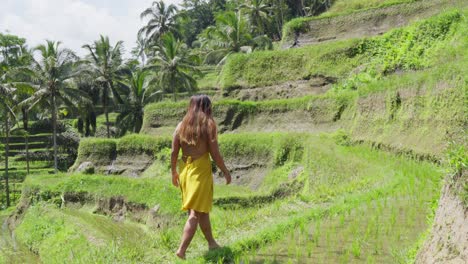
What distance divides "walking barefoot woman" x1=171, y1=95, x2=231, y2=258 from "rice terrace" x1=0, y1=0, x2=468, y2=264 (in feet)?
0.23

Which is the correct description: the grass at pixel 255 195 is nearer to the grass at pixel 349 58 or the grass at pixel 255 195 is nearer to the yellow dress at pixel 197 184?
the yellow dress at pixel 197 184

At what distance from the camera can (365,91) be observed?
41.2ft

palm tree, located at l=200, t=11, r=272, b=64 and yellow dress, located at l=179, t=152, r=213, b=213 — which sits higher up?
palm tree, located at l=200, t=11, r=272, b=64

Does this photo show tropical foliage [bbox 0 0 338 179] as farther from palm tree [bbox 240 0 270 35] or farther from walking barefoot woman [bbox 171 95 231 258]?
walking barefoot woman [bbox 171 95 231 258]

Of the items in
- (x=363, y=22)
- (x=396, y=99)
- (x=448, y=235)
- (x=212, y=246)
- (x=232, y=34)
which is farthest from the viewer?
(x=232, y=34)

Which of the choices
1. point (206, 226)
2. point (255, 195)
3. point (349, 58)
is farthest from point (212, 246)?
point (349, 58)

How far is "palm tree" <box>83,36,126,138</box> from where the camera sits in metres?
37.7

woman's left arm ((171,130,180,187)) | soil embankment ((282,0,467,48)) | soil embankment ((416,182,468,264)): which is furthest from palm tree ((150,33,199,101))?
soil embankment ((416,182,468,264))

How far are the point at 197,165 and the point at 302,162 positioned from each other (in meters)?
9.22

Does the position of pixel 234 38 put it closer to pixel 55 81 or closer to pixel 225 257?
pixel 55 81

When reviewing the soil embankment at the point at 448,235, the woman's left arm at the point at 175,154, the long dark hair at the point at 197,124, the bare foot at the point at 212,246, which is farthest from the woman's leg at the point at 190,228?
the soil embankment at the point at 448,235

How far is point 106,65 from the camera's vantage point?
38.4 meters

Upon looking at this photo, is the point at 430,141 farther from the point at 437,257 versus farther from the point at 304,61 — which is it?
the point at 304,61

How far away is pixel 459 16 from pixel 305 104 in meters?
6.01
